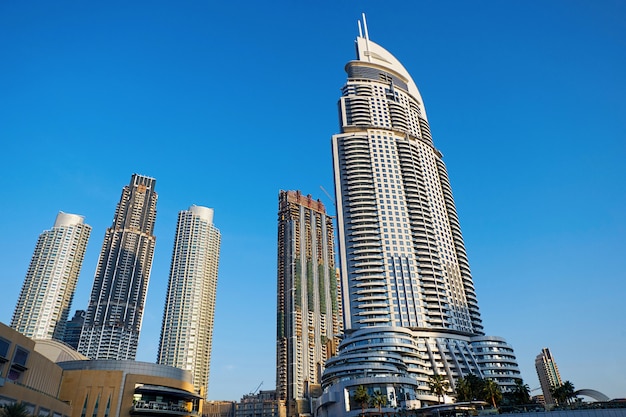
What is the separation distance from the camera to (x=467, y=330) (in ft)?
590

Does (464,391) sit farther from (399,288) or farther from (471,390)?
(399,288)

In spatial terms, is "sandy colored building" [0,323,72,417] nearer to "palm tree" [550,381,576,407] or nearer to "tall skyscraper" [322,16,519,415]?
"tall skyscraper" [322,16,519,415]

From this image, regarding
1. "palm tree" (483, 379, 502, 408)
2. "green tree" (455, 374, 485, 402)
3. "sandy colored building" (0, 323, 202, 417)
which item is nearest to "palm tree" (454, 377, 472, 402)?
"green tree" (455, 374, 485, 402)

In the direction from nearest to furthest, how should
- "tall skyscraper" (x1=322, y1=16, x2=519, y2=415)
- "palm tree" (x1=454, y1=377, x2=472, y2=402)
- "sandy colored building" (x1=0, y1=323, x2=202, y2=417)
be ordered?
"sandy colored building" (x1=0, y1=323, x2=202, y2=417), "palm tree" (x1=454, y1=377, x2=472, y2=402), "tall skyscraper" (x1=322, y1=16, x2=519, y2=415)

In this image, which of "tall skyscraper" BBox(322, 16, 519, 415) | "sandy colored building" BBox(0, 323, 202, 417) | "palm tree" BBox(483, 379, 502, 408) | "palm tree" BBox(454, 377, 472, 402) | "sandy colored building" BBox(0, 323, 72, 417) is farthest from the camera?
"tall skyscraper" BBox(322, 16, 519, 415)

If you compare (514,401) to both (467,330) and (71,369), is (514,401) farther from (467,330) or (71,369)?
(71,369)

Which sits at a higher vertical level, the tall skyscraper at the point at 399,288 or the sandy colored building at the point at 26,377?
the tall skyscraper at the point at 399,288

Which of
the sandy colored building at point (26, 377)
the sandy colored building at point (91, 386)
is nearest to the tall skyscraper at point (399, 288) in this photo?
the sandy colored building at point (91, 386)

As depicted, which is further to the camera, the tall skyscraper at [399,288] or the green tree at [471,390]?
the tall skyscraper at [399,288]

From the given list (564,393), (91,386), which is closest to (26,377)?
(91,386)

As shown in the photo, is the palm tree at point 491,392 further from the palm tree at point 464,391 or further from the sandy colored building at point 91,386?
the sandy colored building at point 91,386

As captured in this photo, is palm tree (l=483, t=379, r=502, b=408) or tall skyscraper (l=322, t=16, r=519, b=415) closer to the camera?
palm tree (l=483, t=379, r=502, b=408)

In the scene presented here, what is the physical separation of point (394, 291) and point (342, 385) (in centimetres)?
5266

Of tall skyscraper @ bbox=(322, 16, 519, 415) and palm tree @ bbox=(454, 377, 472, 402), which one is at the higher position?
tall skyscraper @ bbox=(322, 16, 519, 415)
